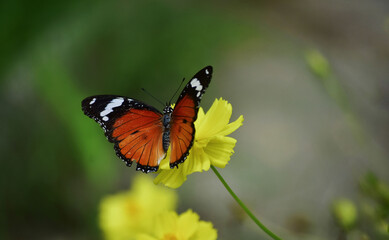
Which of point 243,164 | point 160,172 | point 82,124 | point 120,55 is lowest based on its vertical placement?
point 243,164

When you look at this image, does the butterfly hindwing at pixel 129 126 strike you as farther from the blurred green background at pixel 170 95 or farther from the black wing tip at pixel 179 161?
the blurred green background at pixel 170 95

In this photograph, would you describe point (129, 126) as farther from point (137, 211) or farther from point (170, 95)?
point (170, 95)

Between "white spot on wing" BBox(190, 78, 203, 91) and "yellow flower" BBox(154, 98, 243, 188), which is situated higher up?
"white spot on wing" BBox(190, 78, 203, 91)

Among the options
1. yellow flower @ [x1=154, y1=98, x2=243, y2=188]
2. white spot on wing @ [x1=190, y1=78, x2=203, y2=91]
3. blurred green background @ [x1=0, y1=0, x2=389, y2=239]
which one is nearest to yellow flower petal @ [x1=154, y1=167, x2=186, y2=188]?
yellow flower @ [x1=154, y1=98, x2=243, y2=188]

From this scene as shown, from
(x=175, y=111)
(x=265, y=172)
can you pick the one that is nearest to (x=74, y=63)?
(x=265, y=172)

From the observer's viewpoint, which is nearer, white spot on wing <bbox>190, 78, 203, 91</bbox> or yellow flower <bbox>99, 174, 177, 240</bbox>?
white spot on wing <bbox>190, 78, 203, 91</bbox>

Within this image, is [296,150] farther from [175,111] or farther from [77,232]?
[175,111]

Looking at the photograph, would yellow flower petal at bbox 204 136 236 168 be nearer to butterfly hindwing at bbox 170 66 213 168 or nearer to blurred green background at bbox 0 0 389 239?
butterfly hindwing at bbox 170 66 213 168
